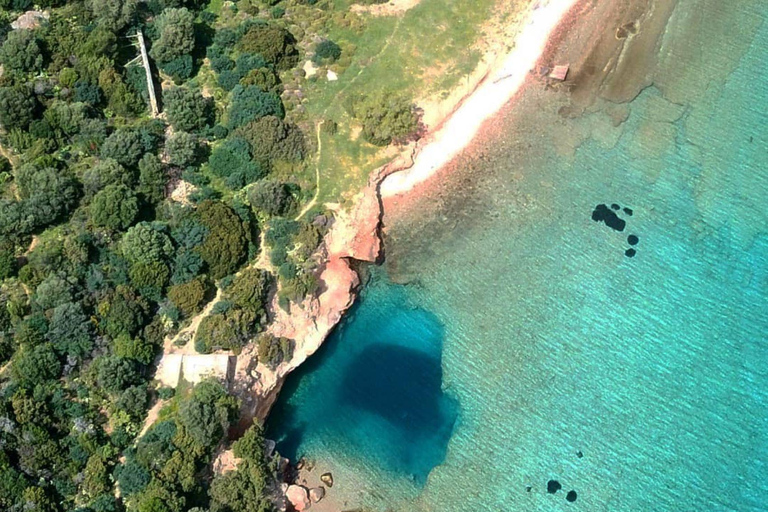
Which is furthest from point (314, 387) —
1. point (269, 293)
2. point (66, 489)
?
point (66, 489)

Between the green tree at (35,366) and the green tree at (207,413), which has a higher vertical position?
the green tree at (35,366)

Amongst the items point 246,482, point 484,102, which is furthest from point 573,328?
point 246,482

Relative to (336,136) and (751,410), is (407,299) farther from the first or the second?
(751,410)

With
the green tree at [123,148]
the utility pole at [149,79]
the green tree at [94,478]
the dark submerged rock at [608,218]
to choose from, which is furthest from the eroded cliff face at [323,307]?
the utility pole at [149,79]

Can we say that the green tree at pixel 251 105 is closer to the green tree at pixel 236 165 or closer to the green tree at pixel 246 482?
the green tree at pixel 236 165

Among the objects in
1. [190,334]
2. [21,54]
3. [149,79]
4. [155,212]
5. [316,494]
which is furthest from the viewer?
[149,79]

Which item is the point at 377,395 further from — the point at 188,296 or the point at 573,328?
the point at 573,328
